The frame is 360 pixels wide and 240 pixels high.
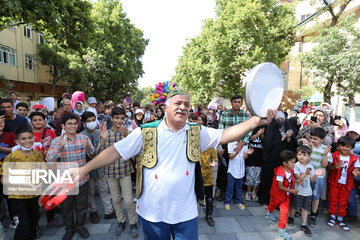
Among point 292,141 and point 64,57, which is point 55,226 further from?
point 64,57

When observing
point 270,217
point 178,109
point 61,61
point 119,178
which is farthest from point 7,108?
point 61,61

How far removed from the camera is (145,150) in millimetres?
1925

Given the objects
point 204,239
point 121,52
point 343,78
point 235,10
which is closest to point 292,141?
point 204,239

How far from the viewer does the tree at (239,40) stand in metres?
15.6

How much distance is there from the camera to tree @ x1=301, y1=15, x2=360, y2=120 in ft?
36.4

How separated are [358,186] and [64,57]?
21260 millimetres

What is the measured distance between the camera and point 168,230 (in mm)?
1950

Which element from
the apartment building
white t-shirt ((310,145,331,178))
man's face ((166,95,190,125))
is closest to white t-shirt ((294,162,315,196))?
white t-shirt ((310,145,331,178))

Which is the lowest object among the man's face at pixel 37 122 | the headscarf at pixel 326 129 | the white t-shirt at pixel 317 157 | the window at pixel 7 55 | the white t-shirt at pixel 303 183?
the white t-shirt at pixel 303 183

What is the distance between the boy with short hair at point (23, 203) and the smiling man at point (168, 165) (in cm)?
184

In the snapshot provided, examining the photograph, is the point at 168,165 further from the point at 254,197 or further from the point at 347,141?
the point at 347,141

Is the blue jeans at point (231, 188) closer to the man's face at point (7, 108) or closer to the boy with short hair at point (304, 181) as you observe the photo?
the boy with short hair at point (304, 181)

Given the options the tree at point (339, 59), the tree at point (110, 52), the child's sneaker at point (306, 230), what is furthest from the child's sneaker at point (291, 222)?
the tree at point (110, 52)

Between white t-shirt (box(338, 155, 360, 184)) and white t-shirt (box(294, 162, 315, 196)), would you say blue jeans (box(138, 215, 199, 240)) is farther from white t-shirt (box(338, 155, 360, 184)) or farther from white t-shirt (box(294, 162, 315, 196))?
white t-shirt (box(338, 155, 360, 184))
